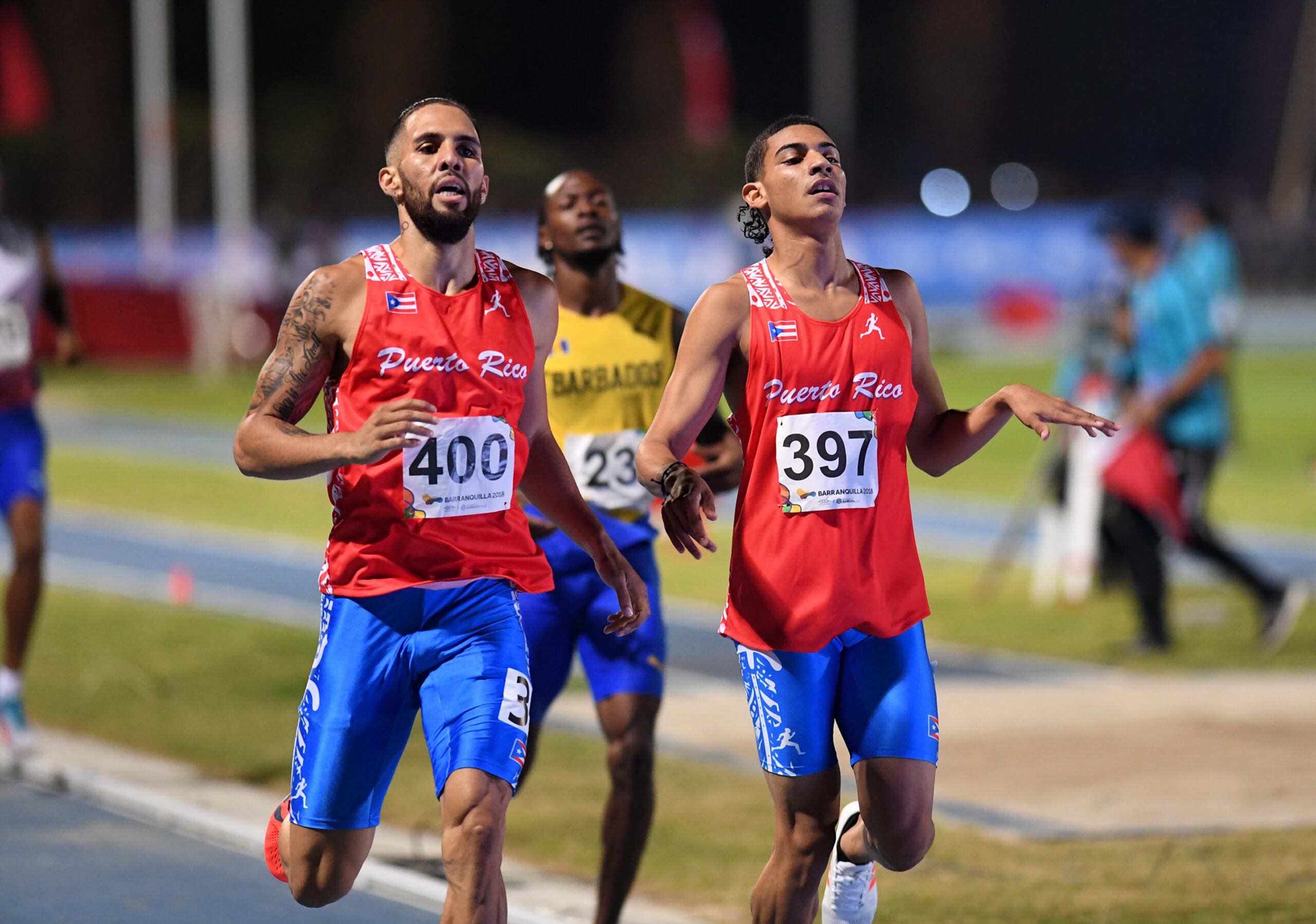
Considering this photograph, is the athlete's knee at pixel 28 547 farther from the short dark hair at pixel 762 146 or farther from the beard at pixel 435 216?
the short dark hair at pixel 762 146

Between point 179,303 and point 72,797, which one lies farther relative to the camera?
point 179,303

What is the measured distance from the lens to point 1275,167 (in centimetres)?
5744

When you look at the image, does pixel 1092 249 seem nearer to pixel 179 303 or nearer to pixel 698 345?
pixel 179 303

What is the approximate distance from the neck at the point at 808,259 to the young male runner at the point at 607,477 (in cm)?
107

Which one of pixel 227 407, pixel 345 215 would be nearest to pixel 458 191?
pixel 227 407

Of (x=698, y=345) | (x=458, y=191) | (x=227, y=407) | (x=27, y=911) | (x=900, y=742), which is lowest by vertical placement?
(x=227, y=407)

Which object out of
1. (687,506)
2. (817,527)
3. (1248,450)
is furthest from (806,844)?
(1248,450)

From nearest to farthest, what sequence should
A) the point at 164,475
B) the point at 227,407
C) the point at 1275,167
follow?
the point at 164,475 < the point at 227,407 < the point at 1275,167

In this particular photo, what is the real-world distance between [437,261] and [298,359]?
43 centimetres

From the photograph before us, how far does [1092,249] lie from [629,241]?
27.3ft

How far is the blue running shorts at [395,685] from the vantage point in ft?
16.3

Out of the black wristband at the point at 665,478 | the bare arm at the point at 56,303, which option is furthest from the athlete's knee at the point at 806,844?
the bare arm at the point at 56,303

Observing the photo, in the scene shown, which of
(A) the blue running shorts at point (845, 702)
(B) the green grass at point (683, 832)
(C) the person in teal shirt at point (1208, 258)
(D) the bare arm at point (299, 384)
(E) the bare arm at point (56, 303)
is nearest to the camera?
(D) the bare arm at point (299, 384)

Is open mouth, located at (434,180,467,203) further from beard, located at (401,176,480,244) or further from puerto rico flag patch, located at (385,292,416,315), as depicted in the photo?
puerto rico flag patch, located at (385,292,416,315)
